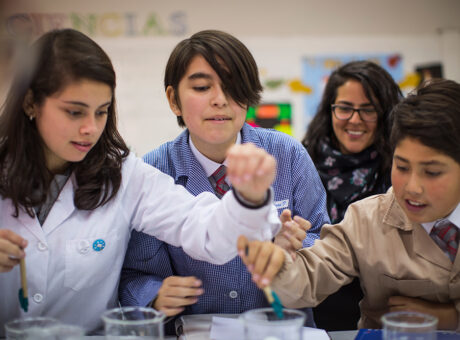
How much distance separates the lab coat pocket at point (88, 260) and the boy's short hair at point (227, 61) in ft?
1.93

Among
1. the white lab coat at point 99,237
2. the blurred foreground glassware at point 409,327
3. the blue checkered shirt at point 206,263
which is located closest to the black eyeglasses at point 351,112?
the blue checkered shirt at point 206,263

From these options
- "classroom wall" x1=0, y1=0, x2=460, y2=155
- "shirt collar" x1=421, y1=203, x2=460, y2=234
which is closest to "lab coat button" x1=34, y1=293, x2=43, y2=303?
"shirt collar" x1=421, y1=203, x2=460, y2=234

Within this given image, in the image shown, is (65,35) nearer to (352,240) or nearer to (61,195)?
(61,195)

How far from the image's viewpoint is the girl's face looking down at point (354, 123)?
2.35 metres

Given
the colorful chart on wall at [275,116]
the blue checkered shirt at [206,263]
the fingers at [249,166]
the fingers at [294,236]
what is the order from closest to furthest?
the fingers at [249,166] < the fingers at [294,236] < the blue checkered shirt at [206,263] < the colorful chart on wall at [275,116]

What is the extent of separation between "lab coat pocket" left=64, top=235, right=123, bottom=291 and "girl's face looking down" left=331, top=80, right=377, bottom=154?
4.60 feet

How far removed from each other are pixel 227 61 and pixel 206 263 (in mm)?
644

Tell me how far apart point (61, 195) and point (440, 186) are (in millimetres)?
1053

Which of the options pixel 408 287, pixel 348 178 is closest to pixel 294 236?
pixel 408 287

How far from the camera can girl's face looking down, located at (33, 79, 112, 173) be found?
1268 millimetres

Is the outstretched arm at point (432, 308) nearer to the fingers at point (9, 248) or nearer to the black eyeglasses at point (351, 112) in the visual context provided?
the fingers at point (9, 248)

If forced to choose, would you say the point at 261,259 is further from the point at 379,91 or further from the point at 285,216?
the point at 379,91

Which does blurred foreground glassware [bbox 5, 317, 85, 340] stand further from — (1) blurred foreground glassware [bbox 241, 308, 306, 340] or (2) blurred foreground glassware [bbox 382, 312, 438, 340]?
(2) blurred foreground glassware [bbox 382, 312, 438, 340]

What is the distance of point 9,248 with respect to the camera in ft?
3.64
